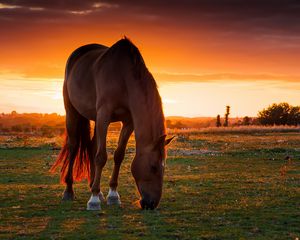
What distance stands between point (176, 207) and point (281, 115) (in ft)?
172

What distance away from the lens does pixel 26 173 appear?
14.4 m

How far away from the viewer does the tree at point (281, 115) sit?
58844 millimetres

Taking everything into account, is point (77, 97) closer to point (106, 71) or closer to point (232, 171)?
point (106, 71)

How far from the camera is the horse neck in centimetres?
818

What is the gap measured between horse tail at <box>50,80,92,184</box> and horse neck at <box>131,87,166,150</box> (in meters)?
2.51

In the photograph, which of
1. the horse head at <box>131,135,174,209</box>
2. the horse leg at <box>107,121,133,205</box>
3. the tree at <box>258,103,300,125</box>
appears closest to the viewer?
the horse head at <box>131,135,174,209</box>

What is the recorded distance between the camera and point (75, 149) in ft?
34.7

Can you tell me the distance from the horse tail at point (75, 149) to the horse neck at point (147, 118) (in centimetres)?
251

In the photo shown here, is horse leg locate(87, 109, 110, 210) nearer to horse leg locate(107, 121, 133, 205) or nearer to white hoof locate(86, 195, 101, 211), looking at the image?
white hoof locate(86, 195, 101, 211)

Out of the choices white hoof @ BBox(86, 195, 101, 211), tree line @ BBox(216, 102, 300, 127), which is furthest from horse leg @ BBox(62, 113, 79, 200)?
tree line @ BBox(216, 102, 300, 127)

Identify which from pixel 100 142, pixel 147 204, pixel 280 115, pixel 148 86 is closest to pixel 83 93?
pixel 100 142

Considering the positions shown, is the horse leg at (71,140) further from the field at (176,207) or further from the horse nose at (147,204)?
the horse nose at (147,204)

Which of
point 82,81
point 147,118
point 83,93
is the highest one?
point 82,81

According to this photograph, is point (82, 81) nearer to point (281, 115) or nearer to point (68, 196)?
point (68, 196)
